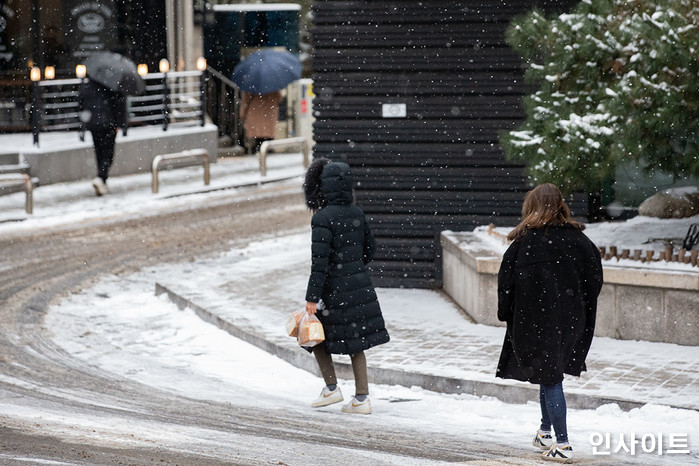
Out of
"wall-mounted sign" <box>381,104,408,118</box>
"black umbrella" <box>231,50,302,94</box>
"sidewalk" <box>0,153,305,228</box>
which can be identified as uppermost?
"black umbrella" <box>231,50,302,94</box>

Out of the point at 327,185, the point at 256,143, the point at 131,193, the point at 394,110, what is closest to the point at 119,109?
the point at 131,193

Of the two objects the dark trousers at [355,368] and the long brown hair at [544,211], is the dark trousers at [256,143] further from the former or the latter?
the long brown hair at [544,211]

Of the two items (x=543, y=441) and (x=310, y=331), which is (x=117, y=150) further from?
(x=543, y=441)

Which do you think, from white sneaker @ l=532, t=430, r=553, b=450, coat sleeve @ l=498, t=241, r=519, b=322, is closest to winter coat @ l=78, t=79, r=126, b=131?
coat sleeve @ l=498, t=241, r=519, b=322

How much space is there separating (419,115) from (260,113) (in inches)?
586

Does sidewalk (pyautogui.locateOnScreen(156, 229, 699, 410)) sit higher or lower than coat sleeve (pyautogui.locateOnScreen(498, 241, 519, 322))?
lower

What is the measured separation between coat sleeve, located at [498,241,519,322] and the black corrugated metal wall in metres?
5.65

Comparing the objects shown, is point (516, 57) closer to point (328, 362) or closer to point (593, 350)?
point (593, 350)

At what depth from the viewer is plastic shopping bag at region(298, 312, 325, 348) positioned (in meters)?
7.93

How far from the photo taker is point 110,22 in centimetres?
2628

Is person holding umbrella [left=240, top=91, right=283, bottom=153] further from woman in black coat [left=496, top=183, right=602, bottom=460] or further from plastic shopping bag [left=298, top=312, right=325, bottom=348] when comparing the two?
woman in black coat [left=496, top=183, right=602, bottom=460]

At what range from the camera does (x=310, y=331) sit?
7.92 m

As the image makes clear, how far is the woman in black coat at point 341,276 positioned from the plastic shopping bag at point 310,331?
6 centimetres

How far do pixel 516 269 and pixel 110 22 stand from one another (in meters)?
21.0
